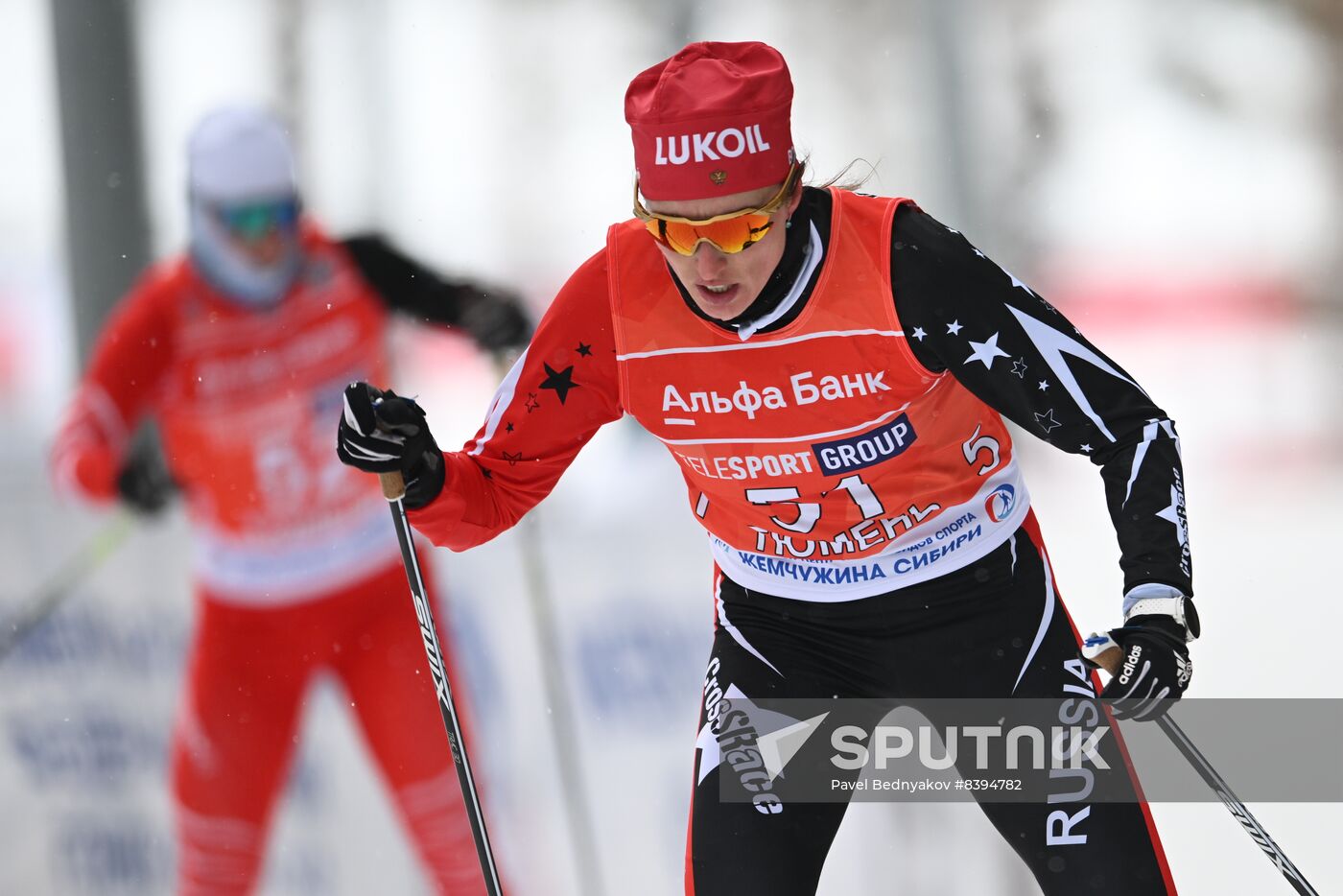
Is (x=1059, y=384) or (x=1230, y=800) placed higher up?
(x=1059, y=384)

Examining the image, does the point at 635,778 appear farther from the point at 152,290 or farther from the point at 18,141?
the point at 18,141

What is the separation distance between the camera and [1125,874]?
70.3 inches

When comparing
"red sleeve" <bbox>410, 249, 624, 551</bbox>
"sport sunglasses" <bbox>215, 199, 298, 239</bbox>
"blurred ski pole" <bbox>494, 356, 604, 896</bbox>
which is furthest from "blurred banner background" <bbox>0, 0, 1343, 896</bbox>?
"red sleeve" <bbox>410, 249, 624, 551</bbox>

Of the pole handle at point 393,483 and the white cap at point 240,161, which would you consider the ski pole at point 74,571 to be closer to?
the white cap at point 240,161

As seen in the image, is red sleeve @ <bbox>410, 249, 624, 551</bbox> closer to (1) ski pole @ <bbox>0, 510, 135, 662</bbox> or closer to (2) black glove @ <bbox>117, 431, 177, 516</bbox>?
(2) black glove @ <bbox>117, 431, 177, 516</bbox>

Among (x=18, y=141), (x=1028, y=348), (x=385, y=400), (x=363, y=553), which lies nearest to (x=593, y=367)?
(x=385, y=400)

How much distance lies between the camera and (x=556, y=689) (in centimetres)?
354

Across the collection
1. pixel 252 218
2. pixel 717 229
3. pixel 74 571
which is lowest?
pixel 74 571

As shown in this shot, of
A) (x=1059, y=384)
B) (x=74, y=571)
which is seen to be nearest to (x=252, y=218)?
(x=74, y=571)

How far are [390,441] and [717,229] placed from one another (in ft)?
1.77

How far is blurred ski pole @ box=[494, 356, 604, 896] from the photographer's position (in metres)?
3.50

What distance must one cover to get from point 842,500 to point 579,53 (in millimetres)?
2046

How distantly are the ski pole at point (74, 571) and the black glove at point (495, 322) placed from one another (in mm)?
1006

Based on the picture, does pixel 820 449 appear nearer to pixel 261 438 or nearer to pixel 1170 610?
pixel 1170 610
